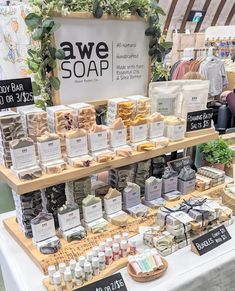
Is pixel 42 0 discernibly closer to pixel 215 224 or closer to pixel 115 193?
pixel 115 193

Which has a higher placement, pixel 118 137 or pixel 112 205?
pixel 118 137

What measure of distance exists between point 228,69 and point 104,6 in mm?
4717

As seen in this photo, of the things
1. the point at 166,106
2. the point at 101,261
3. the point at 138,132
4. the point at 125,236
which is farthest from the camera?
the point at 166,106

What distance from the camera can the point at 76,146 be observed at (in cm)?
118

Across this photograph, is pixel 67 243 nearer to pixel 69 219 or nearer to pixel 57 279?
pixel 69 219

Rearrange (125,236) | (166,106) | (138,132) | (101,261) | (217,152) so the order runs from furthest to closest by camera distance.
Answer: (217,152) → (166,106) → (138,132) → (125,236) → (101,261)

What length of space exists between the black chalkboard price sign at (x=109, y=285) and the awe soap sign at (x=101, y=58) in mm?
722

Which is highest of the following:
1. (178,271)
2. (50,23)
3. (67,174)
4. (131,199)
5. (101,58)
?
(50,23)

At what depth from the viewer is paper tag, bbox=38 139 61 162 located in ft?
3.66

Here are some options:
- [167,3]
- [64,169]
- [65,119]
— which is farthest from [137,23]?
[167,3]

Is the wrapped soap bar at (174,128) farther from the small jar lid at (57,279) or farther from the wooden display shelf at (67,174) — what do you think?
the small jar lid at (57,279)

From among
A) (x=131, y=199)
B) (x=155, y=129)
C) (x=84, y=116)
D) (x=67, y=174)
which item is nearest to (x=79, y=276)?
(x=67, y=174)

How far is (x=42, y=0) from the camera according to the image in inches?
45.4

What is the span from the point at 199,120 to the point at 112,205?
61cm
